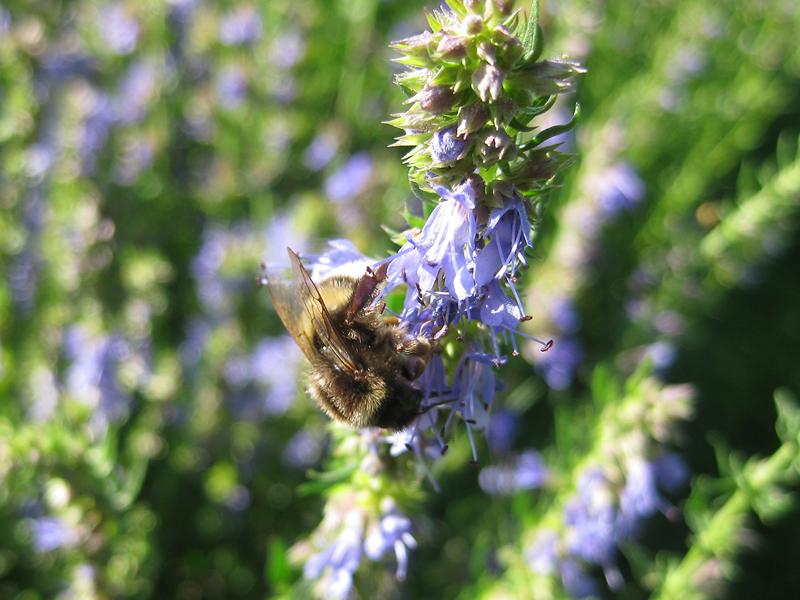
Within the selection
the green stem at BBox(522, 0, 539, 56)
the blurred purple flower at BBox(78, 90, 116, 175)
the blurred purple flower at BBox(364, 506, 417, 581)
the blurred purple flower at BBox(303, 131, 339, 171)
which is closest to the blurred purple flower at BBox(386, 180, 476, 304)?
the green stem at BBox(522, 0, 539, 56)

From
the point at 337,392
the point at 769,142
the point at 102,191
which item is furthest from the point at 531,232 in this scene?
the point at 769,142

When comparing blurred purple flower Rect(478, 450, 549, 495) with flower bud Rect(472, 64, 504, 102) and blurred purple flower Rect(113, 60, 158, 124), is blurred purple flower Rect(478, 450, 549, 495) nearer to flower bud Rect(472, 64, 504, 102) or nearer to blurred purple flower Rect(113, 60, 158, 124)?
flower bud Rect(472, 64, 504, 102)

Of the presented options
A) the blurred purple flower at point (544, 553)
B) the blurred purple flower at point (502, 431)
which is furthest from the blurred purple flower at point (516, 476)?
the blurred purple flower at point (544, 553)

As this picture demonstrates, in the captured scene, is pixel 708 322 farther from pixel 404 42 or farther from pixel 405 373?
pixel 404 42

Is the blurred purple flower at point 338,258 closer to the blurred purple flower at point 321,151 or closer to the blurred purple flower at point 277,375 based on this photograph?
the blurred purple flower at point 277,375

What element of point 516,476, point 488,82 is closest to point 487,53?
point 488,82

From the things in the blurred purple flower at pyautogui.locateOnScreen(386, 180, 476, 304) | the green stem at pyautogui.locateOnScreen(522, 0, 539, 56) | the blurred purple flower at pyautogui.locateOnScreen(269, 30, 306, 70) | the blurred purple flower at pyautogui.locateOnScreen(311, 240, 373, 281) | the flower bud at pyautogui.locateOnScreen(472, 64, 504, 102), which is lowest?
the blurred purple flower at pyautogui.locateOnScreen(269, 30, 306, 70)

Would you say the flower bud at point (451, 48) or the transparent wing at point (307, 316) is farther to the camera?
the transparent wing at point (307, 316)

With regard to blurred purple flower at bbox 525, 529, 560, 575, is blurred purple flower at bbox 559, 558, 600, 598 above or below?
below
